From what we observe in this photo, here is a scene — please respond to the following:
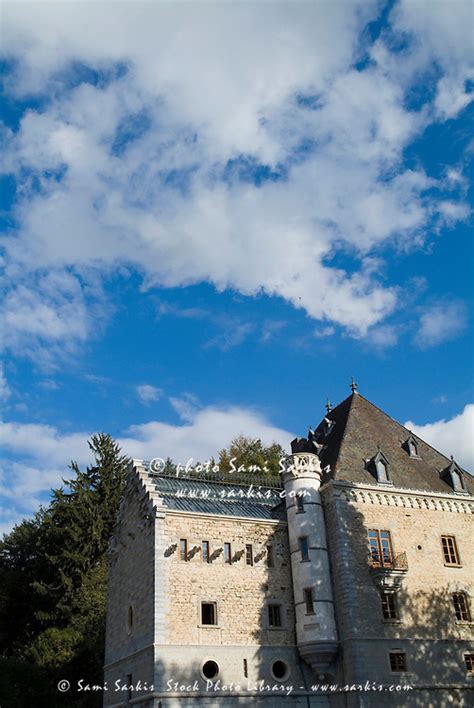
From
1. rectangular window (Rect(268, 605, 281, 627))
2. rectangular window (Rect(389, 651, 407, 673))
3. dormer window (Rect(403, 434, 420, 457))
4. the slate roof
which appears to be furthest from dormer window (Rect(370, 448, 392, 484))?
rectangular window (Rect(268, 605, 281, 627))

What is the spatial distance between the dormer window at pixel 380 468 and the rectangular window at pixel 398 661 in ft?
25.9

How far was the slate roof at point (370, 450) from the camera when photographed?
109ft

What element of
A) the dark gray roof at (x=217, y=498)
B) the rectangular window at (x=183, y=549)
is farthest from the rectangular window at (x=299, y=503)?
the rectangular window at (x=183, y=549)

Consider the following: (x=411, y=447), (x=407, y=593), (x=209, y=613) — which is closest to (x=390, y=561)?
(x=407, y=593)

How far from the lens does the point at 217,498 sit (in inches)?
1313

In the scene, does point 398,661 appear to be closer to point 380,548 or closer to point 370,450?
point 380,548

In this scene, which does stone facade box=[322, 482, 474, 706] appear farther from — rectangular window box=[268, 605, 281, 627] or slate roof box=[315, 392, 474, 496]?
rectangular window box=[268, 605, 281, 627]

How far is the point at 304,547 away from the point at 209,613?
18.3ft

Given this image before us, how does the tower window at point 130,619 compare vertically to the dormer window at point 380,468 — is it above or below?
below

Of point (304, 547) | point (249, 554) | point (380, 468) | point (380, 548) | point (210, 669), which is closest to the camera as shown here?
point (210, 669)

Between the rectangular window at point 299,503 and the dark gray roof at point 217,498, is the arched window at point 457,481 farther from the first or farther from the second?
the dark gray roof at point 217,498

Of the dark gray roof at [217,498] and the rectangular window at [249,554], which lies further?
the dark gray roof at [217,498]

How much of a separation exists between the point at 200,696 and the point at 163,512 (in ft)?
25.3

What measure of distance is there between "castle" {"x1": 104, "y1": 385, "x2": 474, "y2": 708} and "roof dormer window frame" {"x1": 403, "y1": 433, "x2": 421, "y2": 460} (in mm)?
1503
